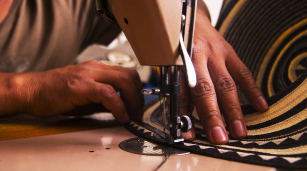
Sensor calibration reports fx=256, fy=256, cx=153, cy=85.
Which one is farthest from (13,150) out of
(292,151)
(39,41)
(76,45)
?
(76,45)

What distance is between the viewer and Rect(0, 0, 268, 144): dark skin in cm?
54

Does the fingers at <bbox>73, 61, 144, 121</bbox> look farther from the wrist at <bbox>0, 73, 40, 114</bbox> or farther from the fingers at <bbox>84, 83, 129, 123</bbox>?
the wrist at <bbox>0, 73, 40, 114</bbox>

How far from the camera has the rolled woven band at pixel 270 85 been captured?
16.7 inches

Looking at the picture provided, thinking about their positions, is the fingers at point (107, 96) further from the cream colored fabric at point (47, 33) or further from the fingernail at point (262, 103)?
the cream colored fabric at point (47, 33)

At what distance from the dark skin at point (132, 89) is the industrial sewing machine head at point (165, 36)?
3.2 inches

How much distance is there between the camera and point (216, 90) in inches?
22.8

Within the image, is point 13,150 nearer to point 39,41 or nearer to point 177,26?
point 177,26

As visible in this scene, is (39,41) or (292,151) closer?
(292,151)

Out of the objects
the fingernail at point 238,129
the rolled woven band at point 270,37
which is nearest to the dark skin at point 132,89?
the fingernail at point 238,129

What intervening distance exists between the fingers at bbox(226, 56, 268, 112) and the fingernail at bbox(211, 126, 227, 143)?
15 cm

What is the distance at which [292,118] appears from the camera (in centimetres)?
50

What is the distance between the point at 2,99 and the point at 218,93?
584 mm

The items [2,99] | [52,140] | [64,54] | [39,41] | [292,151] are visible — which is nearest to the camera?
[292,151]

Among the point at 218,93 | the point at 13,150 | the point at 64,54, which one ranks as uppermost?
the point at 64,54
